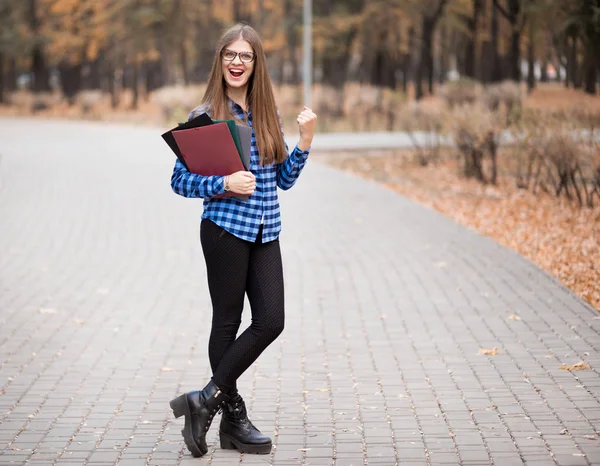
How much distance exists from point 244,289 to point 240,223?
0.31m

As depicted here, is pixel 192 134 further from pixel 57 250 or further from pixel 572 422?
pixel 57 250

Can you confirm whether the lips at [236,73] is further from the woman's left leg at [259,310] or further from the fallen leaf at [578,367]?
the fallen leaf at [578,367]

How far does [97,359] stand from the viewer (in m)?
6.40

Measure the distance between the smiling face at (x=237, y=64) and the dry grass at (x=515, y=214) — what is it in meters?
4.40

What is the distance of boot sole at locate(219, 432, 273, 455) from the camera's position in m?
4.55

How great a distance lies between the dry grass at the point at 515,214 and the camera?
31.5 ft

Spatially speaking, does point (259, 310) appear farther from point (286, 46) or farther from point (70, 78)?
point (70, 78)

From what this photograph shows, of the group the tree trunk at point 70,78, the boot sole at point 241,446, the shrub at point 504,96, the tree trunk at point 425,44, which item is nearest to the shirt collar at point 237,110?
the boot sole at point 241,446

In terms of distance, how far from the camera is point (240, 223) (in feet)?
14.1

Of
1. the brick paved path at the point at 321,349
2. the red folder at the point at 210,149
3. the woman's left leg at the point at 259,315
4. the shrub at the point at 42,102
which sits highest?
the red folder at the point at 210,149

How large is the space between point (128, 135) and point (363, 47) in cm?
1610

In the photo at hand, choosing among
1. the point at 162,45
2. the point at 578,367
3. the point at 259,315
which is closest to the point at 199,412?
the point at 259,315

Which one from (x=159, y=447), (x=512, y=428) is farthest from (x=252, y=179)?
(x=512, y=428)

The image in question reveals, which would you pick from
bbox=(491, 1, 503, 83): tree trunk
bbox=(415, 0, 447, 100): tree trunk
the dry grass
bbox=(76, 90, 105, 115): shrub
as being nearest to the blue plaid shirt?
the dry grass
